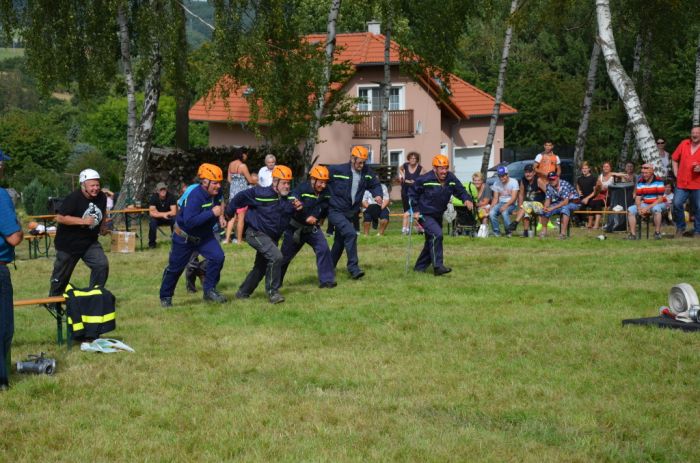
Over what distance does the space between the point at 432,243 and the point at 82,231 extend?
5.67 meters

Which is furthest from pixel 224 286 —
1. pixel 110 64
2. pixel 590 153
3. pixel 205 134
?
pixel 205 134

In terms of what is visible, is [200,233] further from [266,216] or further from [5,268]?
[5,268]

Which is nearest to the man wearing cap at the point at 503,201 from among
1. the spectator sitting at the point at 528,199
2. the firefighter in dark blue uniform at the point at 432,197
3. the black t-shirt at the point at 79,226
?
the spectator sitting at the point at 528,199

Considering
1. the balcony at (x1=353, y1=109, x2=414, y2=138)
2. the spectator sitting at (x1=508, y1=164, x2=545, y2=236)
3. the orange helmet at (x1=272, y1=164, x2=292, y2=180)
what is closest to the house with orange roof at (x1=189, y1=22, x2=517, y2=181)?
the balcony at (x1=353, y1=109, x2=414, y2=138)

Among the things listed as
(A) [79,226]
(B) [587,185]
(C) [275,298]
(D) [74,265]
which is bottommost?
(C) [275,298]

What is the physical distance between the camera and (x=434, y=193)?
1727 cm

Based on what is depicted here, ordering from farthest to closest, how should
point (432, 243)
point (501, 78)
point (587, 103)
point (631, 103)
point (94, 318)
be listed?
point (501, 78) → point (587, 103) → point (631, 103) → point (432, 243) → point (94, 318)

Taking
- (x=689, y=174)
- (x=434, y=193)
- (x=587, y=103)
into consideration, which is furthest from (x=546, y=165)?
(x=587, y=103)

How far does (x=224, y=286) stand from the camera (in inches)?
656

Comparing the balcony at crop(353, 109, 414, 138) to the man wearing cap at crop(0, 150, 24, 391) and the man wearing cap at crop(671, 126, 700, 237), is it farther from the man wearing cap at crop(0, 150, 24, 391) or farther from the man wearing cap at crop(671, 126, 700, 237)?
the man wearing cap at crop(0, 150, 24, 391)

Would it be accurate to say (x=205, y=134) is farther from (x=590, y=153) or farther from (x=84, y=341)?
(x=84, y=341)

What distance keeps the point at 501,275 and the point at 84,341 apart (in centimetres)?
731

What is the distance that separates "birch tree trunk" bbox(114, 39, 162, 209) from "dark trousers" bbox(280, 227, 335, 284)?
13189 millimetres

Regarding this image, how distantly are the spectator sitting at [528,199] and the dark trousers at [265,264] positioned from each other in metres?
8.51
